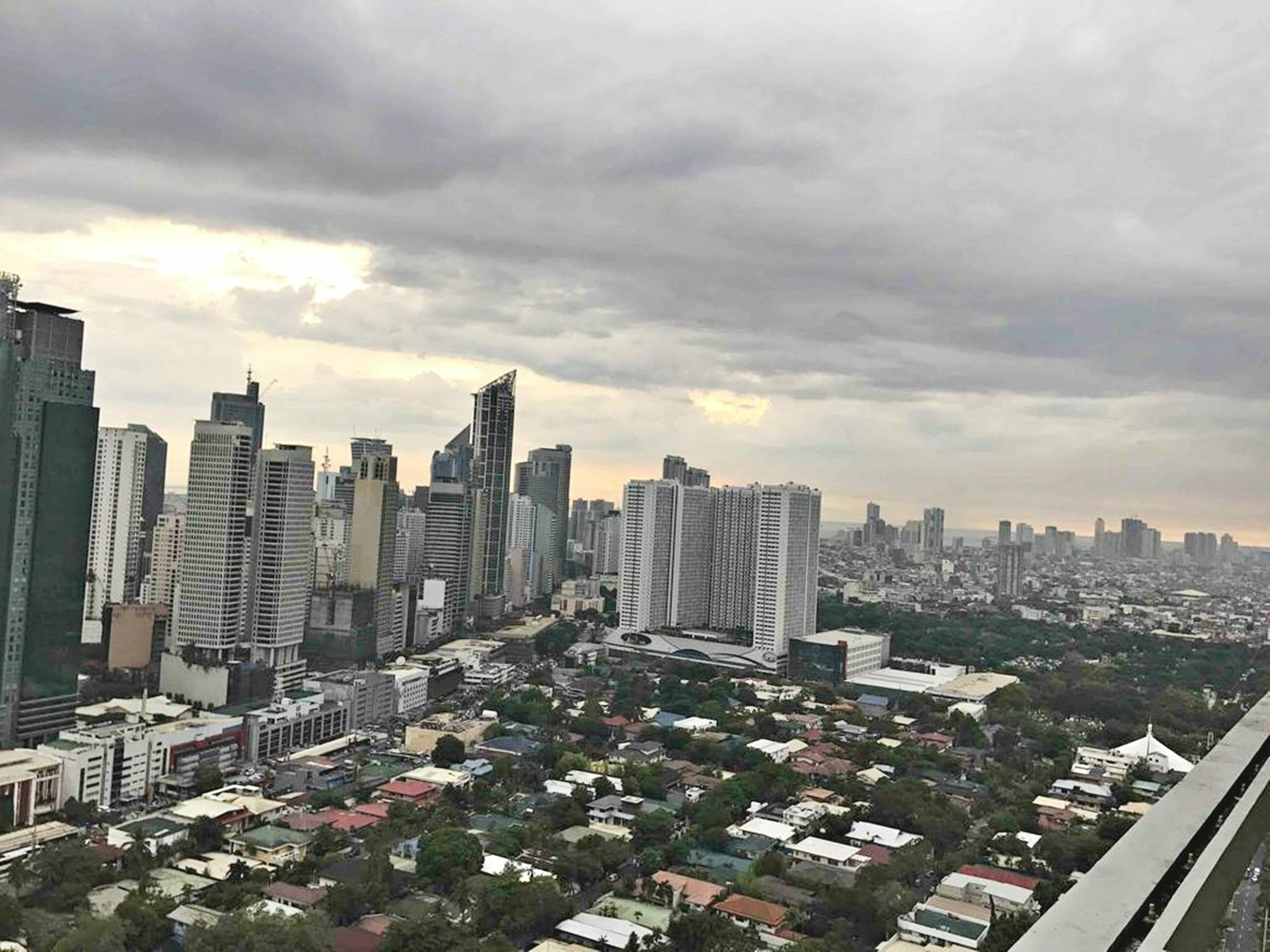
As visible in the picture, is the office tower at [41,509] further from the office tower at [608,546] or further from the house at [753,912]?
the office tower at [608,546]

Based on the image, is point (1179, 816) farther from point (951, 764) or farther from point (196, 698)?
point (196, 698)

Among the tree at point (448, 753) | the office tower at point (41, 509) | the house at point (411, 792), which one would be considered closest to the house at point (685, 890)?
the house at point (411, 792)

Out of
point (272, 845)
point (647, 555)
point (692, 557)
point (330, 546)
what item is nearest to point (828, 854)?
point (272, 845)

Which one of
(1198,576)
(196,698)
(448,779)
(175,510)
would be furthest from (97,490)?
(1198,576)

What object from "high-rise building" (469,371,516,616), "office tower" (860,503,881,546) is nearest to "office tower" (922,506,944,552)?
"office tower" (860,503,881,546)

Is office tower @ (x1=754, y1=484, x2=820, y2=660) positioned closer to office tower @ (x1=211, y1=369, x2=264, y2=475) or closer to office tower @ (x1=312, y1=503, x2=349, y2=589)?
office tower @ (x1=312, y1=503, x2=349, y2=589)

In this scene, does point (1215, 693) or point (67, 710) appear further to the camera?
point (1215, 693)
